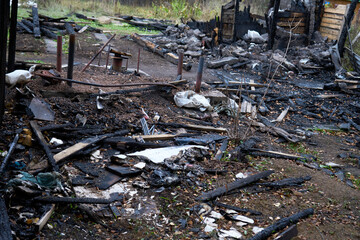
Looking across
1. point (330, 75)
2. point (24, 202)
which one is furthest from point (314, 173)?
point (330, 75)

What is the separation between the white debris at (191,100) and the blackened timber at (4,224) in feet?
16.2

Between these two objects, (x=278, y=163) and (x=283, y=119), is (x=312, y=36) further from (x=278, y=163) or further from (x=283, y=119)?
(x=278, y=163)

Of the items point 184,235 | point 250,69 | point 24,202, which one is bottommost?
point 184,235

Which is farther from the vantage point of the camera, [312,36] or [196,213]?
[312,36]

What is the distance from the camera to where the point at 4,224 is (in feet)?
10.6

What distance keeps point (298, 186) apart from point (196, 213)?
78.3 inches

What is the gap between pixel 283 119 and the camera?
29.3 feet

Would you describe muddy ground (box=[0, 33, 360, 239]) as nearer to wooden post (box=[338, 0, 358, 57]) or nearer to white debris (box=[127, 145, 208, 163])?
white debris (box=[127, 145, 208, 163])

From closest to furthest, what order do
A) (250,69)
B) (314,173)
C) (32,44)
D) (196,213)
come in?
(196,213) < (314,173) < (32,44) < (250,69)

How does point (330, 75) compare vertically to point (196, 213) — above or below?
above

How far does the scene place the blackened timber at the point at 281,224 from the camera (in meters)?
3.93

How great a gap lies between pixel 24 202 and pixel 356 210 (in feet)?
14.6

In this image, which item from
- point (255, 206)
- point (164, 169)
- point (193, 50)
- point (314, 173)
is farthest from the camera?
point (193, 50)

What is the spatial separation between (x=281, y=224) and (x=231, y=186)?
99cm
